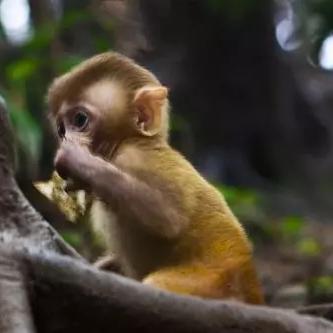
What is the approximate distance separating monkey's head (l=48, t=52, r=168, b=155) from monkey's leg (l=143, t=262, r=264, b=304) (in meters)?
0.22

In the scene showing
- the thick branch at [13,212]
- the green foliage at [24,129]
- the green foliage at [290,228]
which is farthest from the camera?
the green foliage at [290,228]

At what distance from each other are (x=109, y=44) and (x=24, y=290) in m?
2.22

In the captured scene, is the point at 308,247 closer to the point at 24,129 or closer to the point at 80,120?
the point at 24,129

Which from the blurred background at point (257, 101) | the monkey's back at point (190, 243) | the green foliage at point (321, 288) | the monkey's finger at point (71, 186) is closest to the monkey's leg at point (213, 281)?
the monkey's back at point (190, 243)

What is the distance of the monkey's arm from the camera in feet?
4.57

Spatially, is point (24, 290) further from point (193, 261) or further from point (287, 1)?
point (287, 1)

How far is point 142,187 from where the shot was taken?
4.75 feet

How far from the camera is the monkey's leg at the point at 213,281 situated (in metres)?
1.40

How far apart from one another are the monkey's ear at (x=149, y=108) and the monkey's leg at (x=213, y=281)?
23 cm

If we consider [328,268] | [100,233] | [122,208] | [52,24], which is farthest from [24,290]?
[328,268]

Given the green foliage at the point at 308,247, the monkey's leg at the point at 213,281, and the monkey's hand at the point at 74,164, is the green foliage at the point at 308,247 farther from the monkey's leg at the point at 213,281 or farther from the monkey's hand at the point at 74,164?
the monkey's hand at the point at 74,164

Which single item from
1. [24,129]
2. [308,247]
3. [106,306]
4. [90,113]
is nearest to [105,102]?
[90,113]

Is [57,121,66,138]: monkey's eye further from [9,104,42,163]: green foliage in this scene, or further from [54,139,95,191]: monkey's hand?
[9,104,42,163]: green foliage

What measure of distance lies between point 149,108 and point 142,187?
15 cm
